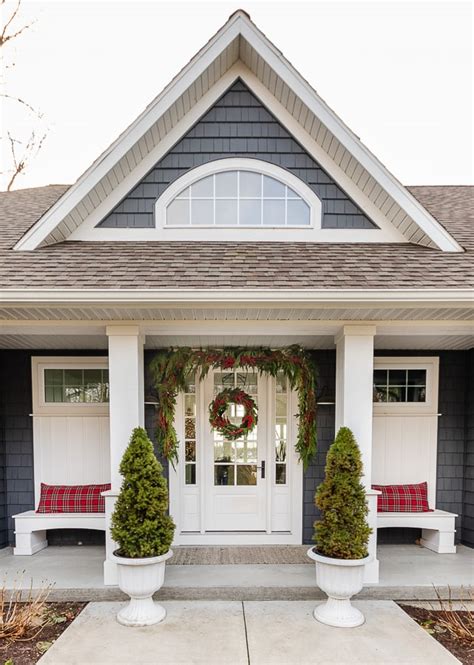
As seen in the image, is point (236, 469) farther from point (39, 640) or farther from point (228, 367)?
point (39, 640)

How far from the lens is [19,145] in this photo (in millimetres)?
10625

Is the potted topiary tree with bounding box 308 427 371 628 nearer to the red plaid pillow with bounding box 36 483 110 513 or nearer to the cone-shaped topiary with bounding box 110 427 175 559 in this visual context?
the cone-shaped topiary with bounding box 110 427 175 559

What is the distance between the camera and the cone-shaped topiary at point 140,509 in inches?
142

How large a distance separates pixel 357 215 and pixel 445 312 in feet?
5.05

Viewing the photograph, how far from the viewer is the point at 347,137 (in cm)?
460

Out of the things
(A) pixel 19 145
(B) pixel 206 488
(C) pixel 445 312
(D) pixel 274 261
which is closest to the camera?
(C) pixel 445 312

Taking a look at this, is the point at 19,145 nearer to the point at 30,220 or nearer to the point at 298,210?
the point at 30,220

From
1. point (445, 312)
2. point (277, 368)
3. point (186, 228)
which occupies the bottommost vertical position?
point (277, 368)

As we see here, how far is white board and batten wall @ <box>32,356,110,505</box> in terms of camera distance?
5.24 meters

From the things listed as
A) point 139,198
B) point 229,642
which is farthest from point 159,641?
point 139,198

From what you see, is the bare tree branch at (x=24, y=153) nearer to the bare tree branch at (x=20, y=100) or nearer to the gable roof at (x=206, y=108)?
the bare tree branch at (x=20, y=100)

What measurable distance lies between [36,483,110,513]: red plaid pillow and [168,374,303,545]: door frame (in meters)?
0.84

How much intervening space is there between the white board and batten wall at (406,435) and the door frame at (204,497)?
96cm

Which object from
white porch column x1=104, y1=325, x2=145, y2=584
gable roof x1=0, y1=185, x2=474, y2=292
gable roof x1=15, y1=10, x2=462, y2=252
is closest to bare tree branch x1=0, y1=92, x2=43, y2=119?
gable roof x1=0, y1=185, x2=474, y2=292
